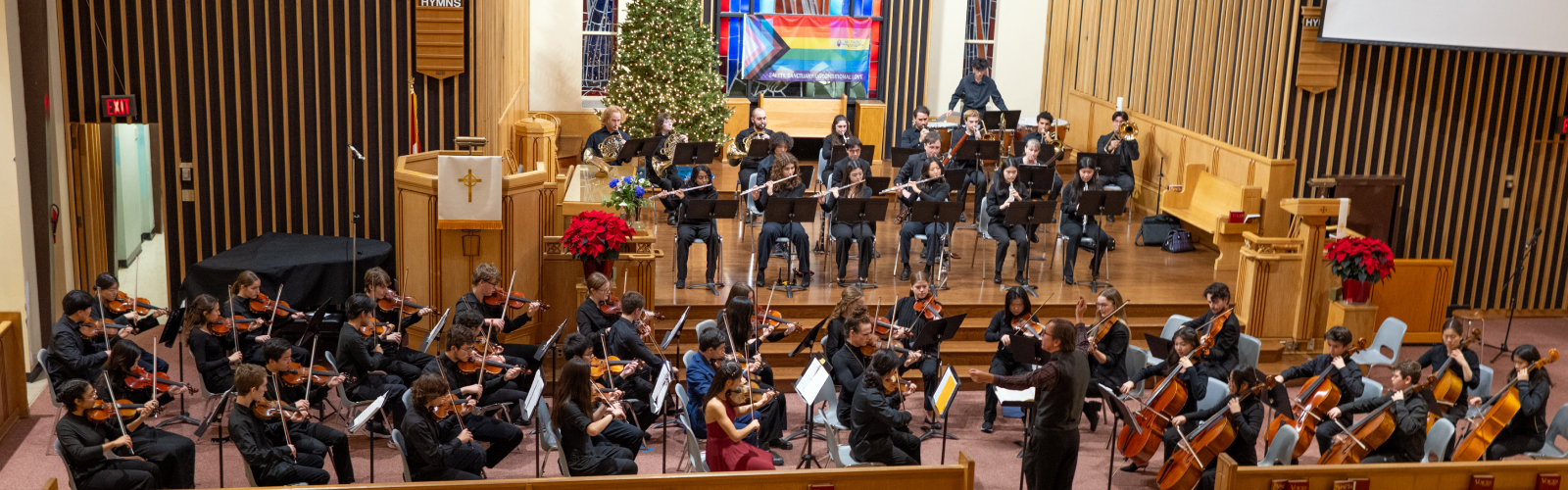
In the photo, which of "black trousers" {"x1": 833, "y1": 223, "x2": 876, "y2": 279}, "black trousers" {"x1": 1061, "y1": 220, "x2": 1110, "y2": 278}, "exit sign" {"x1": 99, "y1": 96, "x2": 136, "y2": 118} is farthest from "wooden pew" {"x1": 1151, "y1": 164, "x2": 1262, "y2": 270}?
"exit sign" {"x1": 99, "y1": 96, "x2": 136, "y2": 118}

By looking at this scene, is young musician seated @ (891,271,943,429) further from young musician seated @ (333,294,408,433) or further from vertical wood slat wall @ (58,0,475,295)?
vertical wood slat wall @ (58,0,475,295)

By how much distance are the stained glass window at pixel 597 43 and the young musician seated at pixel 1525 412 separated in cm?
1115

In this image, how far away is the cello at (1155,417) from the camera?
7191 millimetres

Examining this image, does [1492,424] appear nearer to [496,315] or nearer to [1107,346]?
[1107,346]

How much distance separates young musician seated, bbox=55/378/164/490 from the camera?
587cm

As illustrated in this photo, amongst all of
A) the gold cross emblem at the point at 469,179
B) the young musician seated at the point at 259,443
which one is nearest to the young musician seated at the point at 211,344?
the young musician seated at the point at 259,443

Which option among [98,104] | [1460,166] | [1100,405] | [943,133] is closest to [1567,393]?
[1460,166]

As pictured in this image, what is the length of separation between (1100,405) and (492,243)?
421 cm

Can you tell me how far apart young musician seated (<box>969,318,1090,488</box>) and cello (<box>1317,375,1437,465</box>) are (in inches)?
57.3

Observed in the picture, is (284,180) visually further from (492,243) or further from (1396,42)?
(1396,42)

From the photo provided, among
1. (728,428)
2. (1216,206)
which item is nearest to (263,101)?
(728,428)

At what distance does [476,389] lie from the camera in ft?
22.7

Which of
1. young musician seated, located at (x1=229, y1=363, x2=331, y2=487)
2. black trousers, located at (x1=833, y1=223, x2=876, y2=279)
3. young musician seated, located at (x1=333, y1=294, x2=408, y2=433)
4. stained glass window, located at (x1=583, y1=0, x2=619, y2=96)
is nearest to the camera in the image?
young musician seated, located at (x1=229, y1=363, x2=331, y2=487)

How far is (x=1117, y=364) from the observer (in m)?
8.03
